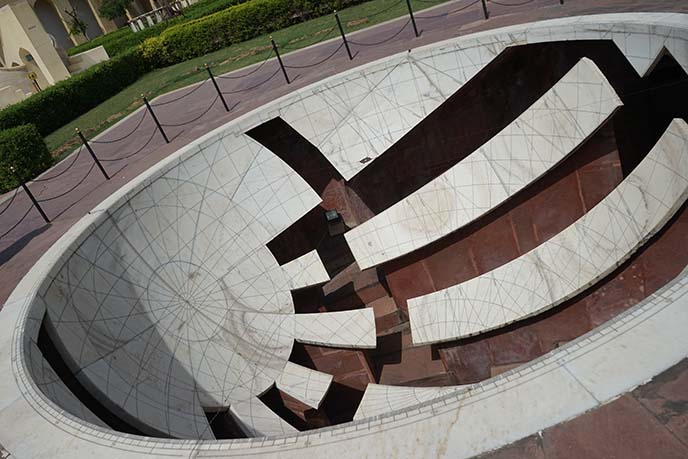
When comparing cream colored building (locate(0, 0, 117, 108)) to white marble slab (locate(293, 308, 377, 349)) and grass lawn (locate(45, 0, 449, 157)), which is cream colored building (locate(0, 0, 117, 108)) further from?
white marble slab (locate(293, 308, 377, 349))

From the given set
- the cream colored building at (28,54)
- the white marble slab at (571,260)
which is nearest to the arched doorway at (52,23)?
the cream colored building at (28,54)

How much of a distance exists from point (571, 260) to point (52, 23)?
36.1 metres

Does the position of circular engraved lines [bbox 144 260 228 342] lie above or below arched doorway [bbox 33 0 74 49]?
below

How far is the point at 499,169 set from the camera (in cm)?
588

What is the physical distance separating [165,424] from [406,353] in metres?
3.02

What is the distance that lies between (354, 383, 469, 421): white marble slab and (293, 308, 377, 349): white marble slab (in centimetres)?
64

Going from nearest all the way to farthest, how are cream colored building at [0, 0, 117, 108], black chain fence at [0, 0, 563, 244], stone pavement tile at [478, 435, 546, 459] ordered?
1. stone pavement tile at [478, 435, 546, 459]
2. black chain fence at [0, 0, 563, 244]
3. cream colored building at [0, 0, 117, 108]

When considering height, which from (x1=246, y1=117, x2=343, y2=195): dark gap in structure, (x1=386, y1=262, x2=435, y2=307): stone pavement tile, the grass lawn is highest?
the grass lawn

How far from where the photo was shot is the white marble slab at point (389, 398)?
201 inches

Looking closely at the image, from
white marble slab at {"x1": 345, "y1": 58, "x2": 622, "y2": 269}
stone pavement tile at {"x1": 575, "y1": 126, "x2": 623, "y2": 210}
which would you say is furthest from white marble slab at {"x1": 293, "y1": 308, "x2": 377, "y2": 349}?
stone pavement tile at {"x1": 575, "y1": 126, "x2": 623, "y2": 210}

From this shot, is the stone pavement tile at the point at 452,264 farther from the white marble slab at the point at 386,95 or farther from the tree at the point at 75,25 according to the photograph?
the tree at the point at 75,25

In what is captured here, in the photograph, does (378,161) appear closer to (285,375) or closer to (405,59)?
(405,59)

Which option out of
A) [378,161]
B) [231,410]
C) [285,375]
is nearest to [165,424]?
[231,410]

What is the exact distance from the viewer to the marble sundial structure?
190 inches
